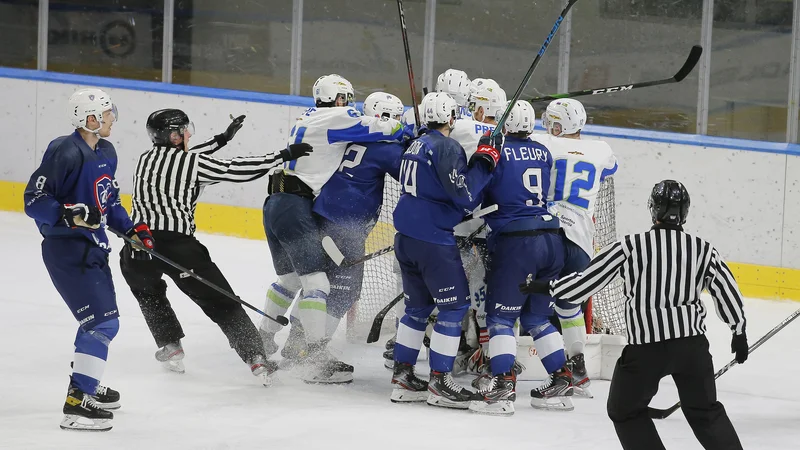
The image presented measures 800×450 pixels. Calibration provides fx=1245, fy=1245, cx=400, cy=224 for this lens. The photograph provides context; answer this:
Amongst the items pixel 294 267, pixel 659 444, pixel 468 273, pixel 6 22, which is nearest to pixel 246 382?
pixel 294 267

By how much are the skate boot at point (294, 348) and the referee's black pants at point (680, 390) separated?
2074mm

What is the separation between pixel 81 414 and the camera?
4504mm

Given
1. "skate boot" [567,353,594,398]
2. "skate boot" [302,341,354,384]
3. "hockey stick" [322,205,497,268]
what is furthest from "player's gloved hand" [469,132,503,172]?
"skate boot" [302,341,354,384]

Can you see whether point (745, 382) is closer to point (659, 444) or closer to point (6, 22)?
point (659, 444)

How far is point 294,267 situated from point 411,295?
2.12 ft

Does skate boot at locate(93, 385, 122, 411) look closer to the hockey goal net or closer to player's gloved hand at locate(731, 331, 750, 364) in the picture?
the hockey goal net

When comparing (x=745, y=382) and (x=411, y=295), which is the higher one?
(x=411, y=295)

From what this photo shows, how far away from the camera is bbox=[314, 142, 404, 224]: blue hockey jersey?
5.46m

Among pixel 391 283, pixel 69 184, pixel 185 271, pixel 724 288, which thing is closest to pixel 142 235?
pixel 185 271

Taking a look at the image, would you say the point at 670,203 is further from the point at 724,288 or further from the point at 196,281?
the point at 196,281

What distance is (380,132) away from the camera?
5.39 meters

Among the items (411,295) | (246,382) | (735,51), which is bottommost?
(246,382)

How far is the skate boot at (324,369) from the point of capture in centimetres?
538

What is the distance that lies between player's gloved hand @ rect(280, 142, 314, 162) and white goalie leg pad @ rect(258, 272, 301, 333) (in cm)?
76
